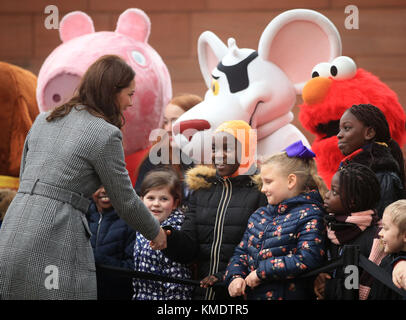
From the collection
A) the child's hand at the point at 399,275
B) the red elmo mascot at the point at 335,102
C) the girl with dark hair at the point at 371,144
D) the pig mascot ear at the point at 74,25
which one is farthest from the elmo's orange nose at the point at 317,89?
the pig mascot ear at the point at 74,25

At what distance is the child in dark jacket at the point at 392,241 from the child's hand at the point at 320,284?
189mm

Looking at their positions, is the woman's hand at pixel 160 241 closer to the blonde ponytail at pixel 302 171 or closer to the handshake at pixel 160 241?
the handshake at pixel 160 241

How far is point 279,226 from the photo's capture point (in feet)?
7.65

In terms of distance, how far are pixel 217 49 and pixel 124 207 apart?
1542 mm

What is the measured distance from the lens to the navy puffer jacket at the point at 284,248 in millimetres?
2236

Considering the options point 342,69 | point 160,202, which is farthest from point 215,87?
point 160,202

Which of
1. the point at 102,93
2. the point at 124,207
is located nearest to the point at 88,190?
the point at 124,207

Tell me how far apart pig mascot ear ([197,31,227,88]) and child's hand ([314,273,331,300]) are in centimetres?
156

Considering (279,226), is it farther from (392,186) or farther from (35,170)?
(35,170)

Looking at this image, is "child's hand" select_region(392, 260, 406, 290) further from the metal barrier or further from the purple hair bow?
the purple hair bow

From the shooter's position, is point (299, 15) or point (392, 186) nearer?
point (392, 186)

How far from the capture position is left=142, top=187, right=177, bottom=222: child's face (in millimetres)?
2822

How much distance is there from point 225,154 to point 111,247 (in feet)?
2.11

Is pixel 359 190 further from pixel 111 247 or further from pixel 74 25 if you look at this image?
pixel 74 25
